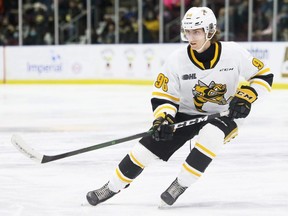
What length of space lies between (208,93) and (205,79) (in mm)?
67

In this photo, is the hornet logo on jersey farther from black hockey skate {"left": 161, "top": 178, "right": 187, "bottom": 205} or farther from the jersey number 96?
black hockey skate {"left": 161, "top": 178, "right": 187, "bottom": 205}

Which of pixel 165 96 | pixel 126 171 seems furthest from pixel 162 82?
pixel 126 171

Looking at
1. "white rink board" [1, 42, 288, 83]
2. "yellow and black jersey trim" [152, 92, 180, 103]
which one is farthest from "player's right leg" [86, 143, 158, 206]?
"white rink board" [1, 42, 288, 83]

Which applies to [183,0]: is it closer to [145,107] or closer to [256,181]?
[145,107]

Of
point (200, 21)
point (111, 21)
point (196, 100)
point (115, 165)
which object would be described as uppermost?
point (200, 21)

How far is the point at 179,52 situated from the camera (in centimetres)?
359

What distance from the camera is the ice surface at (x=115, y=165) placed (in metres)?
3.51

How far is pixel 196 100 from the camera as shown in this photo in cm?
360

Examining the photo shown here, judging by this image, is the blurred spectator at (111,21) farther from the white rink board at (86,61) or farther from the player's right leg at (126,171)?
the player's right leg at (126,171)

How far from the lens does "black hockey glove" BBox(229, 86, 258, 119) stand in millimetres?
3445

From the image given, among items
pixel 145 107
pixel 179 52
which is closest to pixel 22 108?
pixel 145 107

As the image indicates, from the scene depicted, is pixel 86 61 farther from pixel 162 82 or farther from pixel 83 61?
pixel 162 82

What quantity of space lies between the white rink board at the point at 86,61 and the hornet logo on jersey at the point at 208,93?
9.08 metres

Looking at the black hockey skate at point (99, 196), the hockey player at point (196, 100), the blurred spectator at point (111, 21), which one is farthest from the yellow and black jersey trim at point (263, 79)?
the blurred spectator at point (111, 21)
